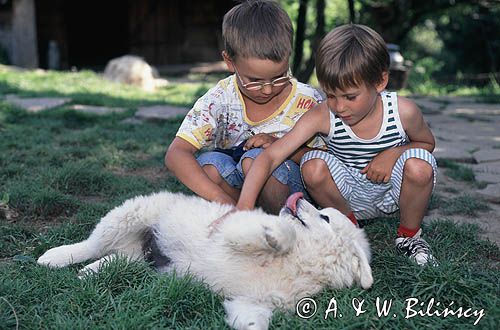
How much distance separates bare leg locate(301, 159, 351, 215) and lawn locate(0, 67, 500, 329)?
347 millimetres

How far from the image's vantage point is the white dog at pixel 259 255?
236cm

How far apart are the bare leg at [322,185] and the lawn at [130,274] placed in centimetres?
35

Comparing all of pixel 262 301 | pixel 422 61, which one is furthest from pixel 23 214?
pixel 422 61

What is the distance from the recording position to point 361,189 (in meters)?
3.33

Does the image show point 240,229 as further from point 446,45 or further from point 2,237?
point 446,45

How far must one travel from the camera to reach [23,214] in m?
3.64

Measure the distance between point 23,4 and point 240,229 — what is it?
448 inches

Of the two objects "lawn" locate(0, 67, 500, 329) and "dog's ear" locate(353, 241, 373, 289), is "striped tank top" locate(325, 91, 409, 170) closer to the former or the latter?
"lawn" locate(0, 67, 500, 329)

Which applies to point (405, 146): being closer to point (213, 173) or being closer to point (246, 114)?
point (246, 114)

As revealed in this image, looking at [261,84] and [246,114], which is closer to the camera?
[261,84]

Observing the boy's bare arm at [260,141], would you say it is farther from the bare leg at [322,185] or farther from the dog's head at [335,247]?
the dog's head at [335,247]

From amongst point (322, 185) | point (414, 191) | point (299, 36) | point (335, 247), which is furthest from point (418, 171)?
point (299, 36)

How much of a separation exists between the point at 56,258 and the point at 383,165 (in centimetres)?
184

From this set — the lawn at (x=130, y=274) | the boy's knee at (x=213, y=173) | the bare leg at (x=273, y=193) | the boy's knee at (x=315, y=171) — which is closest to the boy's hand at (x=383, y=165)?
the boy's knee at (x=315, y=171)
